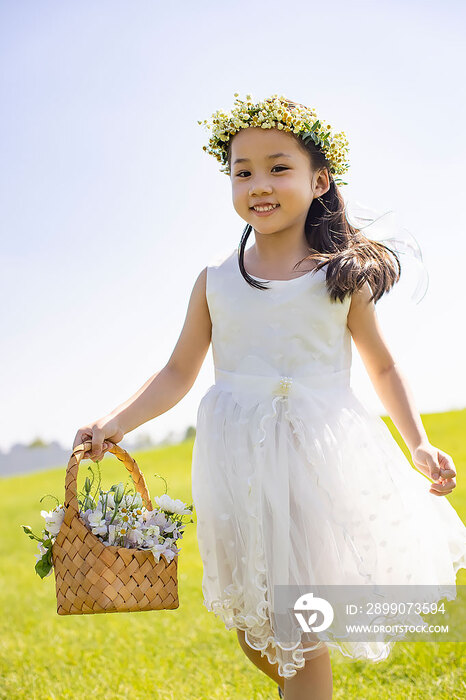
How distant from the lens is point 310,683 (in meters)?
2.37

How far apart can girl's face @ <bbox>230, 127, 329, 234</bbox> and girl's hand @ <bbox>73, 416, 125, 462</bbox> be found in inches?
32.9

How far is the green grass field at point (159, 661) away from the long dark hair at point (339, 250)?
1.23 metres

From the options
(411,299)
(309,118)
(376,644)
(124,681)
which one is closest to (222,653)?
(124,681)

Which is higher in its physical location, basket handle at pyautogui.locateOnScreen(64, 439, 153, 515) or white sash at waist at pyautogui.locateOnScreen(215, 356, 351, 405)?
white sash at waist at pyautogui.locateOnScreen(215, 356, 351, 405)

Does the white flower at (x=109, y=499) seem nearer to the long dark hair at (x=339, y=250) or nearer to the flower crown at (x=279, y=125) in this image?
the long dark hair at (x=339, y=250)

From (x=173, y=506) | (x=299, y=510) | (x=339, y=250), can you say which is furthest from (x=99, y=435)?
(x=339, y=250)

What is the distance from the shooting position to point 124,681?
395 cm

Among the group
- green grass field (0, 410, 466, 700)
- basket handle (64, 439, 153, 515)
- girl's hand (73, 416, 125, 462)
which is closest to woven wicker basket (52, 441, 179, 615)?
basket handle (64, 439, 153, 515)

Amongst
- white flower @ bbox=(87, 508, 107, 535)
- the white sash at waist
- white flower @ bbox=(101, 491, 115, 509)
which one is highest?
the white sash at waist

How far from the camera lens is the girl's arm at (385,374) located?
2531 millimetres

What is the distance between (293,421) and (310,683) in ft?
2.71

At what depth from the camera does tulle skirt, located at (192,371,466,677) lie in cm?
230

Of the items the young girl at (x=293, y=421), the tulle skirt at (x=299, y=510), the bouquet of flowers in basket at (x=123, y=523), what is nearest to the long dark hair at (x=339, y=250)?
the young girl at (x=293, y=421)

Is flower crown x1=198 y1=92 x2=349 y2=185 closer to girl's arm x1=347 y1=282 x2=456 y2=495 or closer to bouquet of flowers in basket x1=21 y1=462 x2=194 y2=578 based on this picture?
girl's arm x1=347 y1=282 x2=456 y2=495
